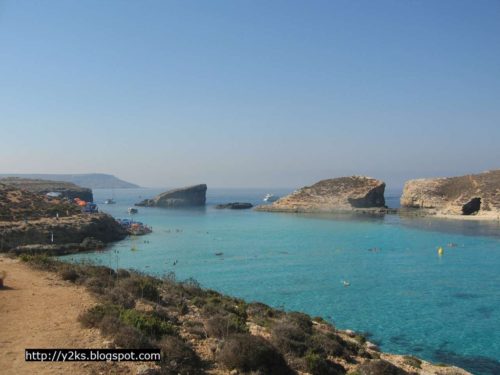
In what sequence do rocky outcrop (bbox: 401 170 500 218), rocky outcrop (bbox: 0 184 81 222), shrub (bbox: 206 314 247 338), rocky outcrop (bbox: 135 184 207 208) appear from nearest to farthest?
shrub (bbox: 206 314 247 338) → rocky outcrop (bbox: 0 184 81 222) → rocky outcrop (bbox: 401 170 500 218) → rocky outcrop (bbox: 135 184 207 208)

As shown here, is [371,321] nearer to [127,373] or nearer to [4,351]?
[127,373]

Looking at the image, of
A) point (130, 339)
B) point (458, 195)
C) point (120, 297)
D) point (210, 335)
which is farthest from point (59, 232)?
point (458, 195)

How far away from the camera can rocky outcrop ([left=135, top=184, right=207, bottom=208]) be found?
461 feet

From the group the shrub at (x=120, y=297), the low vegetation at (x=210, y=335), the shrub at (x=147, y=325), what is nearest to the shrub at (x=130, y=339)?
the low vegetation at (x=210, y=335)

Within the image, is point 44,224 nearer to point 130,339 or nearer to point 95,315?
point 95,315

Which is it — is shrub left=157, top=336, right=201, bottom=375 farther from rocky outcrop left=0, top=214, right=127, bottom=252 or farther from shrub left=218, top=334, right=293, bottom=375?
rocky outcrop left=0, top=214, right=127, bottom=252

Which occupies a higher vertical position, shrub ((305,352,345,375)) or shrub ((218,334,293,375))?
shrub ((218,334,293,375))

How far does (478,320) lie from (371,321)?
5.67m

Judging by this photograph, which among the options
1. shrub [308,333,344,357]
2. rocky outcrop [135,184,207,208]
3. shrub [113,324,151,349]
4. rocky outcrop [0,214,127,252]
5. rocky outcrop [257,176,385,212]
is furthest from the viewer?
rocky outcrop [135,184,207,208]

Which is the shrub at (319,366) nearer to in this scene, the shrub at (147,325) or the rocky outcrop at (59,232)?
the shrub at (147,325)

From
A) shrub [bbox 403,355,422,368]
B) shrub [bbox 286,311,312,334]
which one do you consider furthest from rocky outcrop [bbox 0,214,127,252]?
shrub [bbox 403,355,422,368]

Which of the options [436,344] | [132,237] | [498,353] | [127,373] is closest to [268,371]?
[127,373]

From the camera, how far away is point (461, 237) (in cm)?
5725

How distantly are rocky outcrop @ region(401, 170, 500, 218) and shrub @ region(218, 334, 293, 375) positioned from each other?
9368cm
